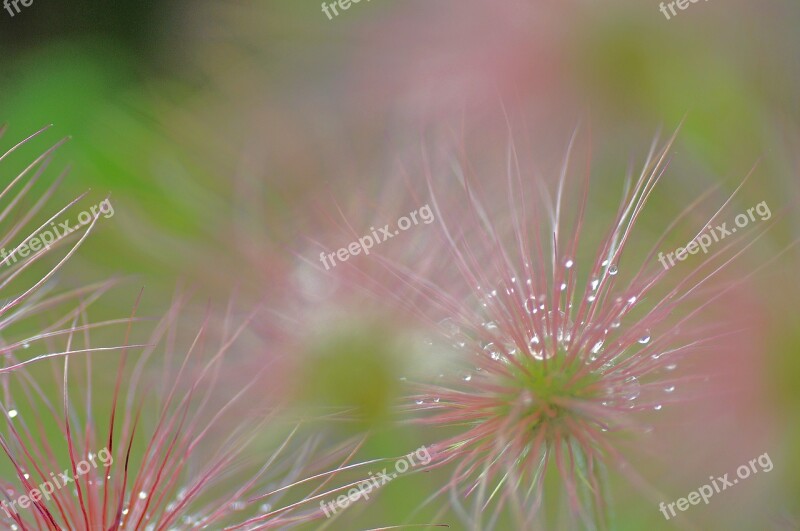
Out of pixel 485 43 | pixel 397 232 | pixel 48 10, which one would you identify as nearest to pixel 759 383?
pixel 397 232

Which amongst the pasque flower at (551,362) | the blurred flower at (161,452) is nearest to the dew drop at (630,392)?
the pasque flower at (551,362)

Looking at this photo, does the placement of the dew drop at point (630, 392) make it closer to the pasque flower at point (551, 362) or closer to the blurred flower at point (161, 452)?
the pasque flower at point (551, 362)

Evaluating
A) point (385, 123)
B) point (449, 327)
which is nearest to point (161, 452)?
point (449, 327)

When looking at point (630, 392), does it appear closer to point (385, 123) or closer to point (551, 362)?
point (551, 362)

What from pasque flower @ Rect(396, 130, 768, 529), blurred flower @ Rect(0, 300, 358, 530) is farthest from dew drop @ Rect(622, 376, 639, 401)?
blurred flower @ Rect(0, 300, 358, 530)

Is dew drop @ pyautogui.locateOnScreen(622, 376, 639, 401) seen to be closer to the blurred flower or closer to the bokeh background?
the bokeh background

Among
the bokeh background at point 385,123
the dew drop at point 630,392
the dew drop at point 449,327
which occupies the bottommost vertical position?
the dew drop at point 630,392

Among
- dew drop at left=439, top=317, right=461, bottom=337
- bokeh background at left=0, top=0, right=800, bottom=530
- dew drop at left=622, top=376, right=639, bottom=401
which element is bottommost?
dew drop at left=622, top=376, right=639, bottom=401

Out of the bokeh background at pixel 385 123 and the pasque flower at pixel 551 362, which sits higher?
the bokeh background at pixel 385 123
